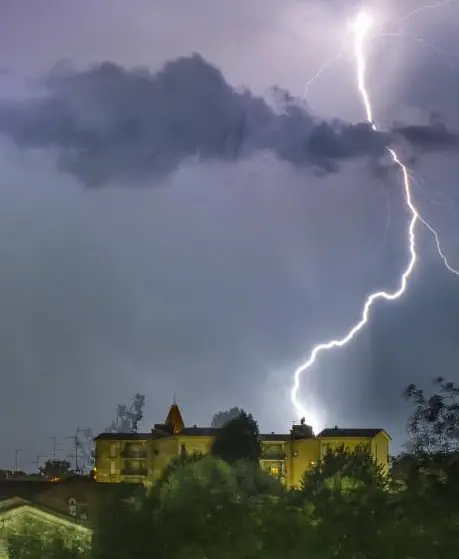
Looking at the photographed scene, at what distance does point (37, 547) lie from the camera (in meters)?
22.5

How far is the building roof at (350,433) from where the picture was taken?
69938 mm

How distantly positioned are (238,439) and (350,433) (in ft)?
33.4

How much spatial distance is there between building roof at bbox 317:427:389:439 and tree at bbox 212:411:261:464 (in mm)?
6734

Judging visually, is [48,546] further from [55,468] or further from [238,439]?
[55,468]

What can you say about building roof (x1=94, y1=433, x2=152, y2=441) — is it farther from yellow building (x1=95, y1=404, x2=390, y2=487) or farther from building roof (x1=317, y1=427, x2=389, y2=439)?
building roof (x1=317, y1=427, x2=389, y2=439)

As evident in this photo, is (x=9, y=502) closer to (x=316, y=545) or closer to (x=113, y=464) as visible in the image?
(x=316, y=545)

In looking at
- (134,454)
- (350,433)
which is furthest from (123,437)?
(350,433)

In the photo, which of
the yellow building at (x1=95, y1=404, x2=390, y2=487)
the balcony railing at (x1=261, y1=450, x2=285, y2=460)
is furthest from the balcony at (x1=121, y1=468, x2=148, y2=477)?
the balcony railing at (x1=261, y1=450, x2=285, y2=460)

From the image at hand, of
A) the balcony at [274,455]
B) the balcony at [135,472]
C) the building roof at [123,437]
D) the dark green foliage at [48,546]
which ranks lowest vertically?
the dark green foliage at [48,546]

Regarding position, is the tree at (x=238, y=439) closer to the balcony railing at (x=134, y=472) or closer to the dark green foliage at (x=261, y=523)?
the balcony railing at (x=134, y=472)

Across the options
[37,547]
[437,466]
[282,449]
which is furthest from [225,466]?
[282,449]

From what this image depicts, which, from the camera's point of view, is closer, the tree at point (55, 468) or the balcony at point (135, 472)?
the balcony at point (135, 472)

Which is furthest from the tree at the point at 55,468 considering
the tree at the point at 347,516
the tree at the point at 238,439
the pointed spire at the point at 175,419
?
the tree at the point at 347,516

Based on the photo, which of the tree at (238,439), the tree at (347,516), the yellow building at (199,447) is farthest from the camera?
the yellow building at (199,447)
